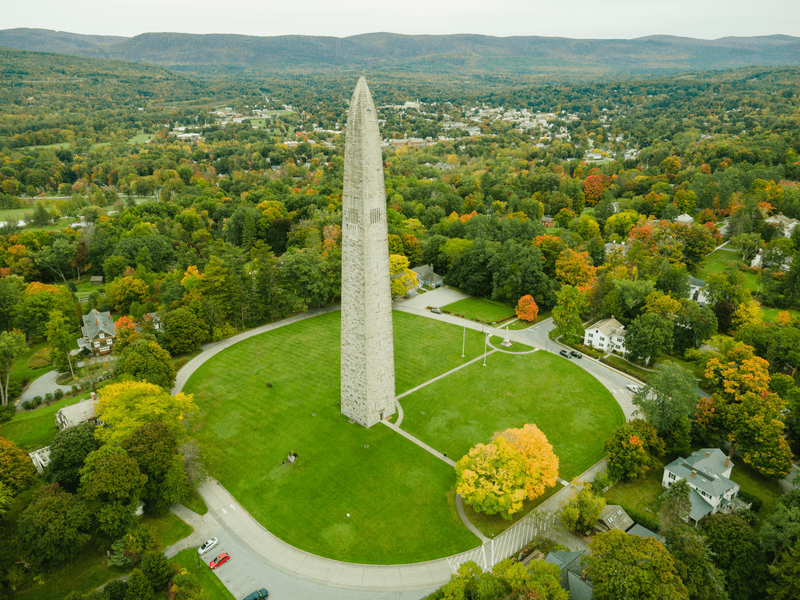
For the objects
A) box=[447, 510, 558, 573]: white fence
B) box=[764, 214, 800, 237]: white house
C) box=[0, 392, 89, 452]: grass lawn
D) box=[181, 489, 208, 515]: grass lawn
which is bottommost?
box=[0, 392, 89, 452]: grass lawn

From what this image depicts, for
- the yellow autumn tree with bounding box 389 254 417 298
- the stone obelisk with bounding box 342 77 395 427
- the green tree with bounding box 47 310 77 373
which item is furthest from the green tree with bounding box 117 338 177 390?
the yellow autumn tree with bounding box 389 254 417 298

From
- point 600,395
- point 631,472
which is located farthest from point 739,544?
point 600,395

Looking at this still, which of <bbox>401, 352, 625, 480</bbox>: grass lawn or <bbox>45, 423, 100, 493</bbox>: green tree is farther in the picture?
<bbox>401, 352, 625, 480</bbox>: grass lawn

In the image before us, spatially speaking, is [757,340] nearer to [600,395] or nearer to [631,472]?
[600,395]

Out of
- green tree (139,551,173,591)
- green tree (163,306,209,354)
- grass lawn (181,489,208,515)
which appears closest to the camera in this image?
green tree (139,551,173,591)

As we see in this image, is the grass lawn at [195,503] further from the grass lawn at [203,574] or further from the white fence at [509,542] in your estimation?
the white fence at [509,542]

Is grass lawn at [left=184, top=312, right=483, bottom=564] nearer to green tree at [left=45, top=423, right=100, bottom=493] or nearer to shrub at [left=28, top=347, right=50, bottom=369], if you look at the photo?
green tree at [left=45, top=423, right=100, bottom=493]

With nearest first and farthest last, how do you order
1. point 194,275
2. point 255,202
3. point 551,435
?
point 551,435
point 194,275
point 255,202
